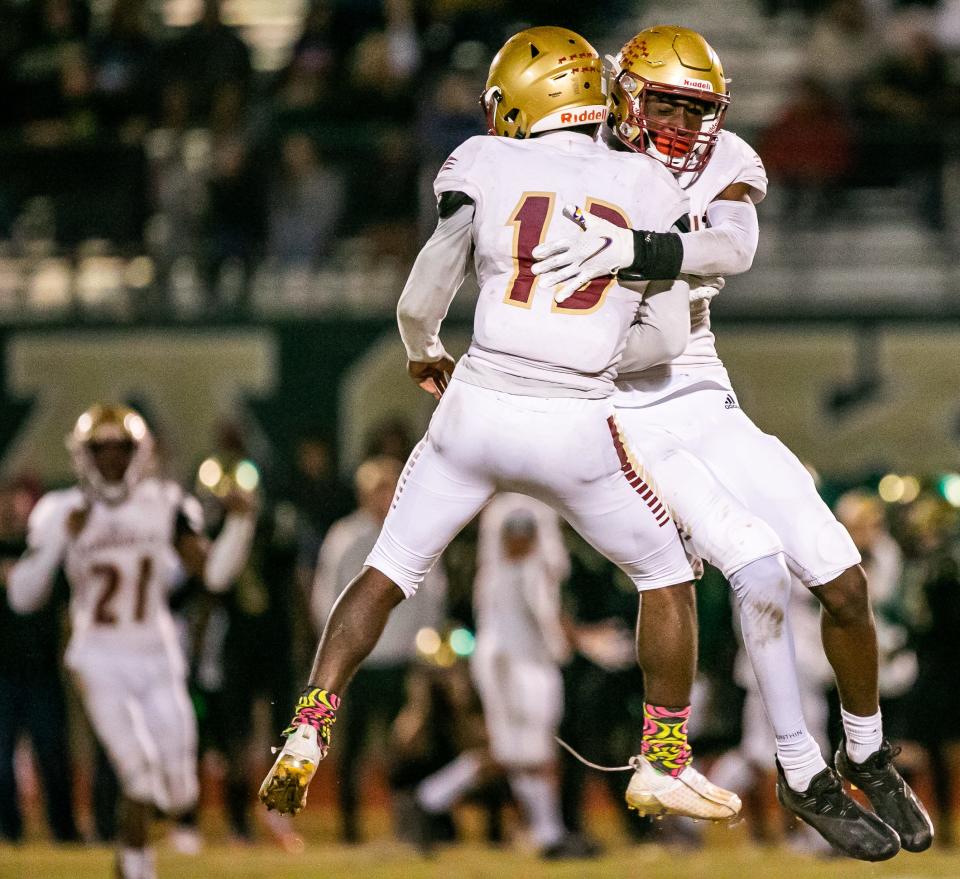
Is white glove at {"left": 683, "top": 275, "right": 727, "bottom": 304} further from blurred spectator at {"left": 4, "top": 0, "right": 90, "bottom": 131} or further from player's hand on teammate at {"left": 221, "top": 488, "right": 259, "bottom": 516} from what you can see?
blurred spectator at {"left": 4, "top": 0, "right": 90, "bottom": 131}

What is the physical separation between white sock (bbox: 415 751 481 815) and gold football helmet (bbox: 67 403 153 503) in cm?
237

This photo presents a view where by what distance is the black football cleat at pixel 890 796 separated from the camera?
5.55m

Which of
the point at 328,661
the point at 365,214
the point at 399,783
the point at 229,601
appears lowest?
the point at 399,783

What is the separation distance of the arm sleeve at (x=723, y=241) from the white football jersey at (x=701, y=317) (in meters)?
0.05

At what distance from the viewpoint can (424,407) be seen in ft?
37.4

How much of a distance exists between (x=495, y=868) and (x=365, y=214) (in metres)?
4.15

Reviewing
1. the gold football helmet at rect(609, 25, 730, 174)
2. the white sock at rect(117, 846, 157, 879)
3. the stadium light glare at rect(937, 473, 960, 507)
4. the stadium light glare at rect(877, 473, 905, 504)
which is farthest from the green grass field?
the gold football helmet at rect(609, 25, 730, 174)

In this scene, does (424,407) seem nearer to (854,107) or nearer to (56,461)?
(56,461)

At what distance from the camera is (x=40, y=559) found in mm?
8453

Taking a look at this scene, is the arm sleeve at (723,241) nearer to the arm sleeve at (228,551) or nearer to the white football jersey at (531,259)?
the white football jersey at (531,259)

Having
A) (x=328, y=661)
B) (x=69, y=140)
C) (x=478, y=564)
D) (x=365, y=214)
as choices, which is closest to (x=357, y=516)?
(x=478, y=564)

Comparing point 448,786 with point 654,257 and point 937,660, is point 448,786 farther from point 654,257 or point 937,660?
point 654,257

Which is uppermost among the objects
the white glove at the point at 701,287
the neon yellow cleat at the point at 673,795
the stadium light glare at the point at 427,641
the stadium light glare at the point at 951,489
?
the white glove at the point at 701,287

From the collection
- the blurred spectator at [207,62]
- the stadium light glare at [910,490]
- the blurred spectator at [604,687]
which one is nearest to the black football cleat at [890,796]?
the blurred spectator at [604,687]
